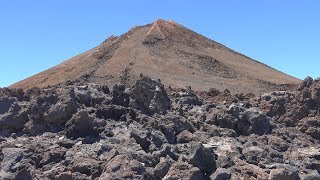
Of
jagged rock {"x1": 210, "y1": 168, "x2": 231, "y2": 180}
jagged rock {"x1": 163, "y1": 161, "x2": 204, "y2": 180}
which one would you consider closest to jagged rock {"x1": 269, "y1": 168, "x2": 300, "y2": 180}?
jagged rock {"x1": 210, "y1": 168, "x2": 231, "y2": 180}

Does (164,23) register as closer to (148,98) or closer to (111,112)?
(148,98)

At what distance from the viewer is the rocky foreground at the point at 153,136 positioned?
666 inches

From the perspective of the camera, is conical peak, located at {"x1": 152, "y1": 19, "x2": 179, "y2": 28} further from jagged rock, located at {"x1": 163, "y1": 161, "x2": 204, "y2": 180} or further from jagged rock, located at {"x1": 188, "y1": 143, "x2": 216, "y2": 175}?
jagged rock, located at {"x1": 163, "y1": 161, "x2": 204, "y2": 180}

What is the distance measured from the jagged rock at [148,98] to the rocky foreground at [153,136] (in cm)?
4

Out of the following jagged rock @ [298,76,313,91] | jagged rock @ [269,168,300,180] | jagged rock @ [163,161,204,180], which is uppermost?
jagged rock @ [298,76,313,91]

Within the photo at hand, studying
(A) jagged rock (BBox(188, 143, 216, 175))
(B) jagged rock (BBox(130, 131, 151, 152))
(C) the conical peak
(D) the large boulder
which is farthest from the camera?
(C) the conical peak

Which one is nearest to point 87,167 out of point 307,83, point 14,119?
point 14,119

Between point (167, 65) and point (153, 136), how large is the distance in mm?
35348

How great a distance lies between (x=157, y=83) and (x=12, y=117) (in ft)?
21.4

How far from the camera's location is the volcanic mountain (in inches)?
1908

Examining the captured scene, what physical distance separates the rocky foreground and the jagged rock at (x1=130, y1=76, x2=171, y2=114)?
43 mm

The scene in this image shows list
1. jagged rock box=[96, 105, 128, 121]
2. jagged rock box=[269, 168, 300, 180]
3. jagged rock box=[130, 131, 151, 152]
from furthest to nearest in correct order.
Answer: jagged rock box=[96, 105, 128, 121] → jagged rock box=[130, 131, 151, 152] → jagged rock box=[269, 168, 300, 180]

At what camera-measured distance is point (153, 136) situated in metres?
19.9

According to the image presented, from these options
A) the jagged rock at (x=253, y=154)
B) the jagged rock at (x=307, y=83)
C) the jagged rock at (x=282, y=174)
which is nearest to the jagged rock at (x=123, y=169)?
the jagged rock at (x=282, y=174)
